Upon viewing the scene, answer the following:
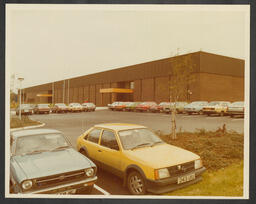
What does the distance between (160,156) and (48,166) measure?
5.61ft

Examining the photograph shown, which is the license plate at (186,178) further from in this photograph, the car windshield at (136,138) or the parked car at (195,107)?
the parked car at (195,107)

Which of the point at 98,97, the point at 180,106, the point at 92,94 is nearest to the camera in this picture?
the point at 180,106

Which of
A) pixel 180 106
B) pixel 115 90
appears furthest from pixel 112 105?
pixel 180 106

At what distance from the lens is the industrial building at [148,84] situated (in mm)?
4118

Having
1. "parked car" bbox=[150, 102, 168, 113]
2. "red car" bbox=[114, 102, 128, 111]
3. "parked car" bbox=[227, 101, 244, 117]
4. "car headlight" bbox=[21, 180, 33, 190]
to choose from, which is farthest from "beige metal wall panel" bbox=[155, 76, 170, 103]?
"car headlight" bbox=[21, 180, 33, 190]

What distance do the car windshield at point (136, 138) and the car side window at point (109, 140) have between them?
13cm

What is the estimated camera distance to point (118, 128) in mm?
3369

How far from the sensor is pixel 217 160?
12.2 ft

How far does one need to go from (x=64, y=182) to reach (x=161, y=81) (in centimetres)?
283

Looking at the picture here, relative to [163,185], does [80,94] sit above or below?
above

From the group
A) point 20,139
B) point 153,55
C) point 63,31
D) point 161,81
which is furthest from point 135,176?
point 63,31

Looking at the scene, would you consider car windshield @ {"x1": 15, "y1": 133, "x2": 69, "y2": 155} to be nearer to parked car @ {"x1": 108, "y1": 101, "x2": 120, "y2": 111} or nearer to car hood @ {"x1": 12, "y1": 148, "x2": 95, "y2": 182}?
car hood @ {"x1": 12, "y1": 148, "x2": 95, "y2": 182}

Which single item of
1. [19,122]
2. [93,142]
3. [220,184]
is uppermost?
[19,122]

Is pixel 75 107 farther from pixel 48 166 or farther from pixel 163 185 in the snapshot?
pixel 163 185
